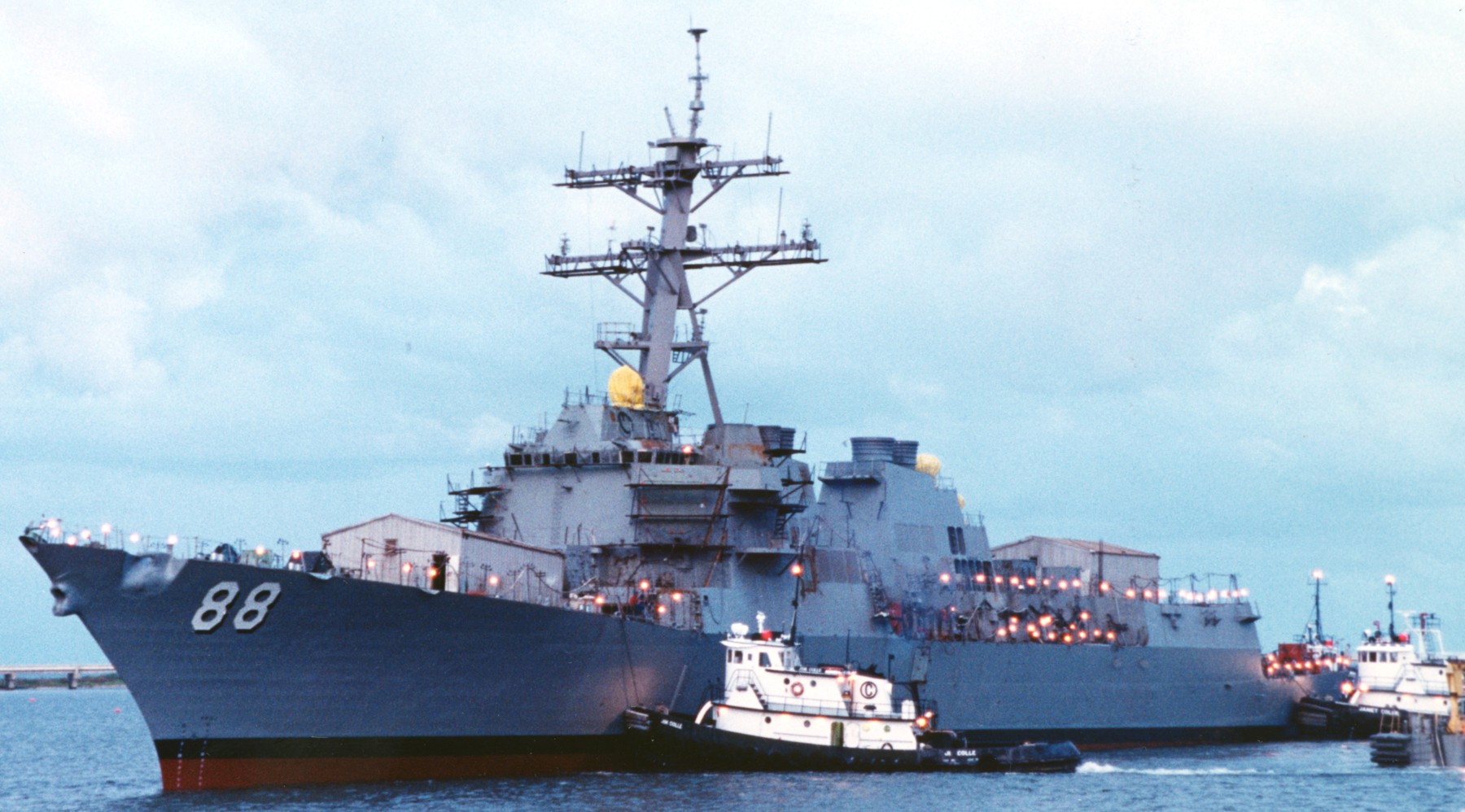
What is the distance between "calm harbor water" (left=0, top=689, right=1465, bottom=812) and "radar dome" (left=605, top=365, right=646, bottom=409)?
32.4 ft

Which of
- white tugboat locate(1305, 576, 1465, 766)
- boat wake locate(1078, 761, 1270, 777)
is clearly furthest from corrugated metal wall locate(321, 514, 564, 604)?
white tugboat locate(1305, 576, 1465, 766)

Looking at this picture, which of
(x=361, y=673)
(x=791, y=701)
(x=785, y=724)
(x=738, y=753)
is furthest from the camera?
(x=791, y=701)

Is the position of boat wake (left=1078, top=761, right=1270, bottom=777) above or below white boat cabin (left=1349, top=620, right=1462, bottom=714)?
below

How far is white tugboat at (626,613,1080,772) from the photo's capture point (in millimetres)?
37469

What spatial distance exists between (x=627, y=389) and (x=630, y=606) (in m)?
6.16

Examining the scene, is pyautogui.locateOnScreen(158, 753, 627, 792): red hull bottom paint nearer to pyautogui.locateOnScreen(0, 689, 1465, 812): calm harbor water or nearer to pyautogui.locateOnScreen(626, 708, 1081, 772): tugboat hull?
pyautogui.locateOnScreen(0, 689, 1465, 812): calm harbor water

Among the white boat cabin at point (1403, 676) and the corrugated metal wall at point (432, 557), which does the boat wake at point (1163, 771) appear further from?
the corrugated metal wall at point (432, 557)

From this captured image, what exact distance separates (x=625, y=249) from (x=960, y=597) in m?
13.4

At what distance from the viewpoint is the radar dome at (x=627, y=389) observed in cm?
4344

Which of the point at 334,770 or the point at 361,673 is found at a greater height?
the point at 361,673

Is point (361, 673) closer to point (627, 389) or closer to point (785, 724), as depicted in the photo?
point (785, 724)

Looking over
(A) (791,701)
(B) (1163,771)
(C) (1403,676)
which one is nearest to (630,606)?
(A) (791,701)

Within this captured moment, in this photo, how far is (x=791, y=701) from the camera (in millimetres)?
38312

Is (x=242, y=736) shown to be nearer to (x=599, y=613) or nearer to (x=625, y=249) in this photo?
(x=599, y=613)
